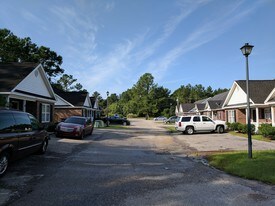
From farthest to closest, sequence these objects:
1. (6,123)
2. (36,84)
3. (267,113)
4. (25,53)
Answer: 1. (25,53)
2. (267,113)
3. (36,84)
4. (6,123)

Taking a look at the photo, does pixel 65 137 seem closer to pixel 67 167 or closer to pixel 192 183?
pixel 67 167

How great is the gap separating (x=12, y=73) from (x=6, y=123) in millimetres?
14010

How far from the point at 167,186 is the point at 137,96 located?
98468 millimetres

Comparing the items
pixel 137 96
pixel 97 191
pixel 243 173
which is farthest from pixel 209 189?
pixel 137 96

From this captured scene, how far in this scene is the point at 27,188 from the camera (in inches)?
235

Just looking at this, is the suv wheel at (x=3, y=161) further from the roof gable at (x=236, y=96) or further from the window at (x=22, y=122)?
the roof gable at (x=236, y=96)

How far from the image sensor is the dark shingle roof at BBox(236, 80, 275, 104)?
25.4 metres

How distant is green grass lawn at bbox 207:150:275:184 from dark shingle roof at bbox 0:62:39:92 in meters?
14.0

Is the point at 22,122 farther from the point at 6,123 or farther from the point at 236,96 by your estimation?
the point at 236,96

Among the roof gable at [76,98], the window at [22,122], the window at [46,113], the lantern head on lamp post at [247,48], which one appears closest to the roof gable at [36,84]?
the window at [46,113]

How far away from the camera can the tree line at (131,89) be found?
43.2 m

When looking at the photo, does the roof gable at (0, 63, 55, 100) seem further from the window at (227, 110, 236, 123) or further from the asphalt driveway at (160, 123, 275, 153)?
the window at (227, 110, 236, 123)

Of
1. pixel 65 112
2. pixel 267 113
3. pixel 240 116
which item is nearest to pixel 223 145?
pixel 267 113

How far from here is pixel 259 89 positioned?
27328 millimetres
